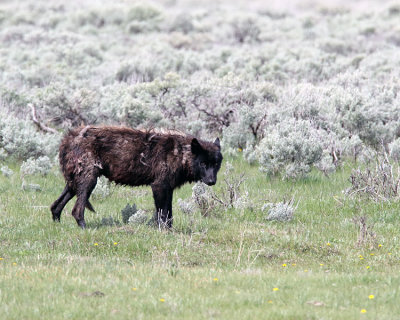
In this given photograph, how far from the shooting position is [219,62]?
26953mm

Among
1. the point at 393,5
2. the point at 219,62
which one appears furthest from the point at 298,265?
the point at 393,5

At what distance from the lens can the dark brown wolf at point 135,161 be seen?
990 centimetres

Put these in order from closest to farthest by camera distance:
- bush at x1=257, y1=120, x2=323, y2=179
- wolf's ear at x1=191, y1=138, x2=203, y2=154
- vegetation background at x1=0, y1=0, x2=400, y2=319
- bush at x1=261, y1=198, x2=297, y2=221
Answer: vegetation background at x1=0, y1=0, x2=400, y2=319
wolf's ear at x1=191, y1=138, x2=203, y2=154
bush at x1=261, y1=198, x2=297, y2=221
bush at x1=257, y1=120, x2=323, y2=179

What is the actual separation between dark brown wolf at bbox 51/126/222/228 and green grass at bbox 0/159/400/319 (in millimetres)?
610

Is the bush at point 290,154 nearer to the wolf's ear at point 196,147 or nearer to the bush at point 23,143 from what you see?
the wolf's ear at point 196,147

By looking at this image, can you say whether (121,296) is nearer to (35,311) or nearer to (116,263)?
(35,311)

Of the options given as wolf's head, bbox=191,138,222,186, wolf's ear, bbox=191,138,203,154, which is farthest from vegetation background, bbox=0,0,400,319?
wolf's ear, bbox=191,138,203,154

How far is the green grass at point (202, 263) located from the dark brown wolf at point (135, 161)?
2.00ft

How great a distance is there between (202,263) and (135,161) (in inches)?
93.1

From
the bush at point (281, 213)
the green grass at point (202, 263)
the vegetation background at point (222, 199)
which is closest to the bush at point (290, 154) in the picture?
the vegetation background at point (222, 199)

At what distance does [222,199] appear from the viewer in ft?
38.8

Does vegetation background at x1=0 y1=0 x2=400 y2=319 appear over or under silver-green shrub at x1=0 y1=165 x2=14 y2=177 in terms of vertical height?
over

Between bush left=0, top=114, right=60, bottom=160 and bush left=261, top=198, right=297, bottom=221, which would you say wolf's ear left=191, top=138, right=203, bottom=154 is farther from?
bush left=0, top=114, right=60, bottom=160

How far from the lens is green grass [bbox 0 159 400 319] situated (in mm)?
6293
